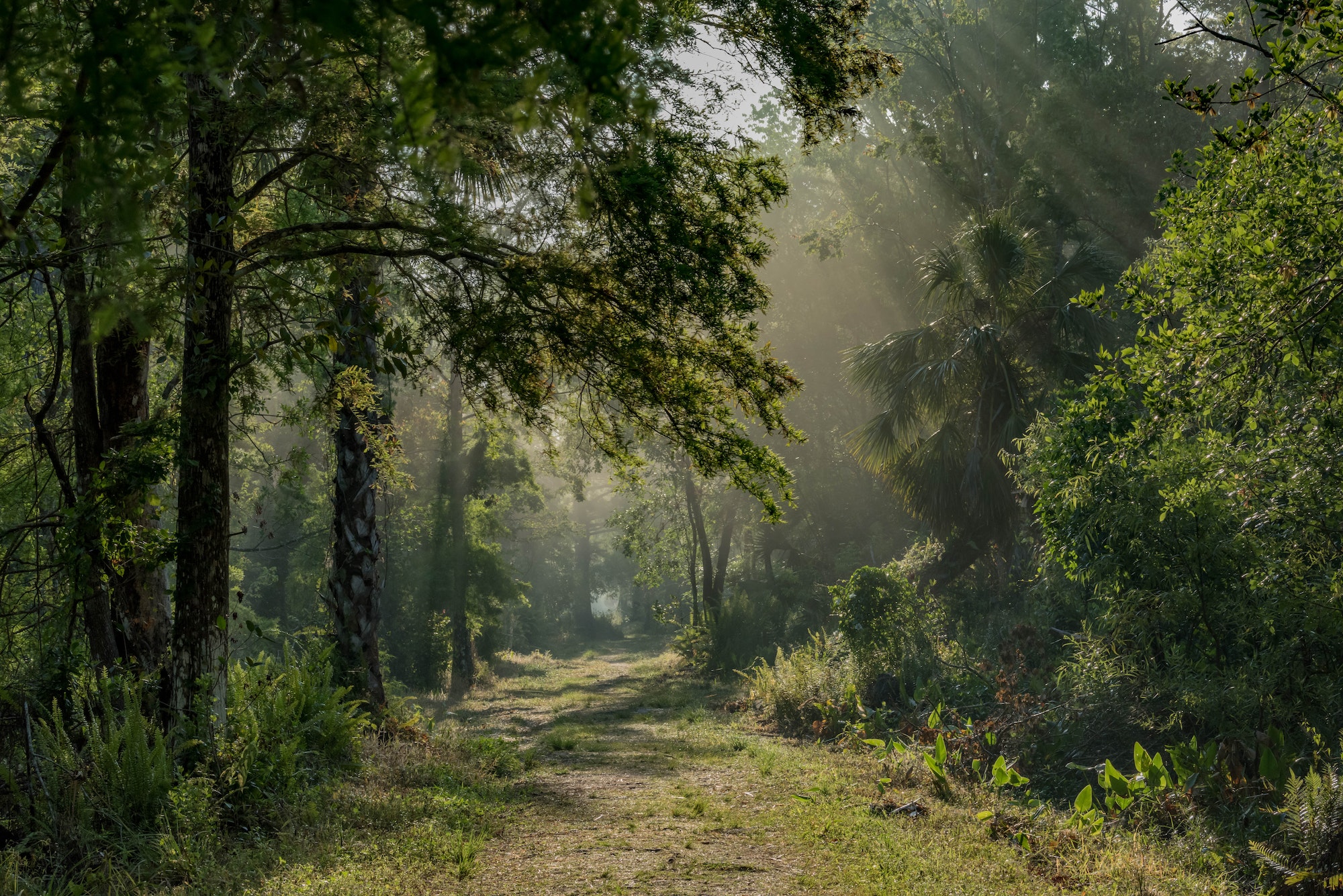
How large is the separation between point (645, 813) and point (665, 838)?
2.85ft

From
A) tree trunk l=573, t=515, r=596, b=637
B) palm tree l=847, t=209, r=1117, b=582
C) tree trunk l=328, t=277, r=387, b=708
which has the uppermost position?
palm tree l=847, t=209, r=1117, b=582

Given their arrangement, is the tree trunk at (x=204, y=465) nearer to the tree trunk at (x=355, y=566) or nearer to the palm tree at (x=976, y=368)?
the tree trunk at (x=355, y=566)

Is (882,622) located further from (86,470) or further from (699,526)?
(699,526)

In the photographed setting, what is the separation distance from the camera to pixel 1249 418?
6402 mm

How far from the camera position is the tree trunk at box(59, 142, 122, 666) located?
5582 millimetres

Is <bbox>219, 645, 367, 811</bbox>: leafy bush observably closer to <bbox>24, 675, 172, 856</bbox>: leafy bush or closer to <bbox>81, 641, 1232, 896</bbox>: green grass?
<bbox>81, 641, 1232, 896</bbox>: green grass

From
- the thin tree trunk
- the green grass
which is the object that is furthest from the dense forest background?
the thin tree trunk

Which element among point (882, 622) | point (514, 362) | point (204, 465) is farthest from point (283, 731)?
point (882, 622)

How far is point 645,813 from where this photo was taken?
23.1 ft

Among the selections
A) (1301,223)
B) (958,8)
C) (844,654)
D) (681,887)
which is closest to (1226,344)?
(1301,223)

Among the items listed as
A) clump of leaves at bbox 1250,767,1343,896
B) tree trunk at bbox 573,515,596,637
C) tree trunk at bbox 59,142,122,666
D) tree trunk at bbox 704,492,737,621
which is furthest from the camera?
tree trunk at bbox 573,515,596,637

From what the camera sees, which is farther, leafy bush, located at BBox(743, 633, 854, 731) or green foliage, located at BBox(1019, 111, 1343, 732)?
leafy bush, located at BBox(743, 633, 854, 731)

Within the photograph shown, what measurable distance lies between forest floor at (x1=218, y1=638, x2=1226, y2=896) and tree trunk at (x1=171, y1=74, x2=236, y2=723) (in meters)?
1.38

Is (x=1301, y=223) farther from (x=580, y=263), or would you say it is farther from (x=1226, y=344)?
(x=580, y=263)
